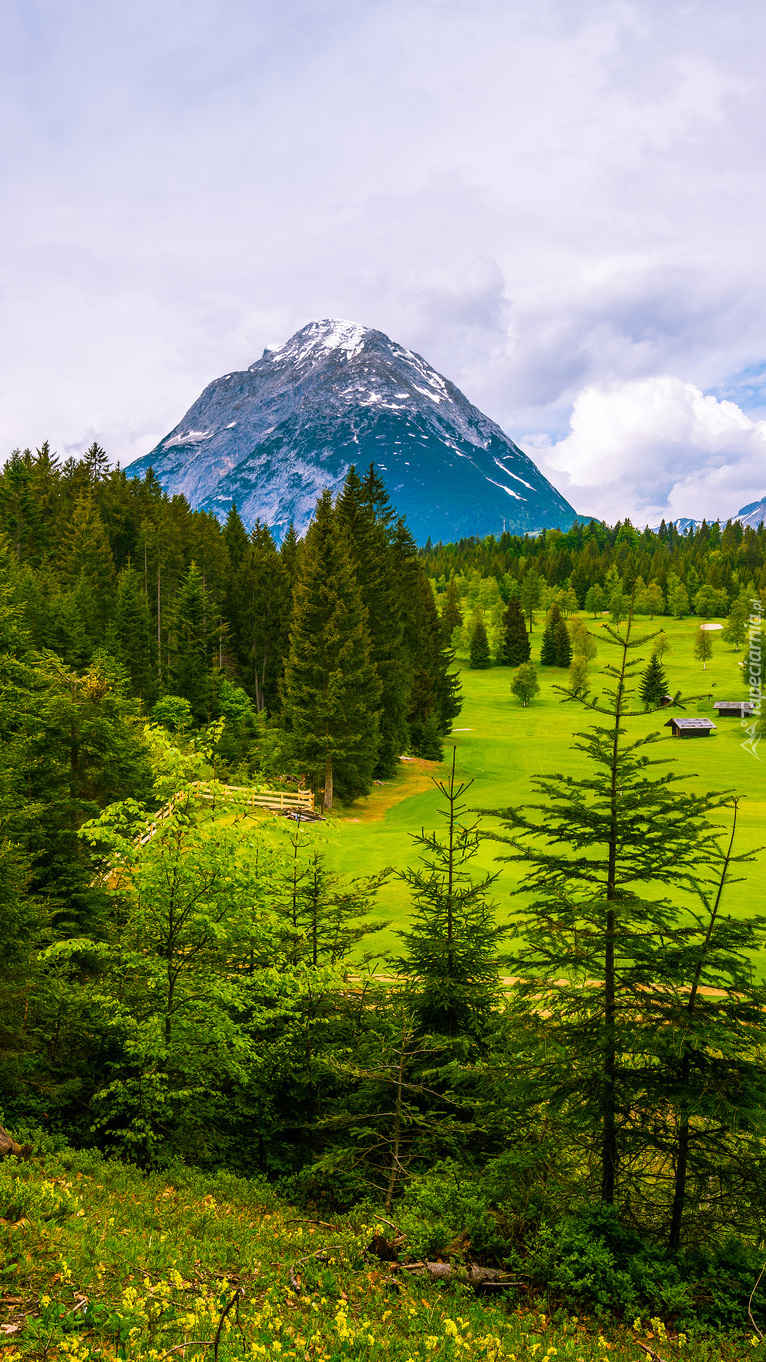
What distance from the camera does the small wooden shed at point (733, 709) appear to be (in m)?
77.9

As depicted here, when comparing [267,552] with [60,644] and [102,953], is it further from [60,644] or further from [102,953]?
[102,953]

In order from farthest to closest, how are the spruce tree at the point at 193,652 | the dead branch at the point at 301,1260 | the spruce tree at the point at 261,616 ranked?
the spruce tree at the point at 261,616 < the spruce tree at the point at 193,652 < the dead branch at the point at 301,1260

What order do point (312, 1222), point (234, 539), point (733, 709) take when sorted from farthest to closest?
point (733, 709)
point (234, 539)
point (312, 1222)

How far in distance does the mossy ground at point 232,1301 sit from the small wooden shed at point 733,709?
8024 centimetres

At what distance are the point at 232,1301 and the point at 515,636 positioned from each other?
106m

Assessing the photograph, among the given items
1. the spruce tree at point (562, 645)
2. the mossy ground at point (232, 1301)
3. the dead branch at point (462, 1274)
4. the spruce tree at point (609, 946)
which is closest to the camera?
the mossy ground at point (232, 1301)

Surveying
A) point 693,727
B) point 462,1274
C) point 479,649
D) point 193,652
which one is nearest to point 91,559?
point 193,652

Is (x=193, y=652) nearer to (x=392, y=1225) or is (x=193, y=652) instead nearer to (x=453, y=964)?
(x=453, y=964)

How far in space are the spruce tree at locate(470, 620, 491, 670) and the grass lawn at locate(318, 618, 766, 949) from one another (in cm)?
196

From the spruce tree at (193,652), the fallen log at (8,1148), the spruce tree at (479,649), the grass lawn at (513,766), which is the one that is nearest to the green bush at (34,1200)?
the fallen log at (8,1148)

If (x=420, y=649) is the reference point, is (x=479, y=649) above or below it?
above

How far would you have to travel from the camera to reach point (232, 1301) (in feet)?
13.7

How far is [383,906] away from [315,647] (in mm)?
17671

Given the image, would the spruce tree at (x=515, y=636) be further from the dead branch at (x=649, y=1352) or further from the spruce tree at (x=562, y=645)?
the dead branch at (x=649, y=1352)
